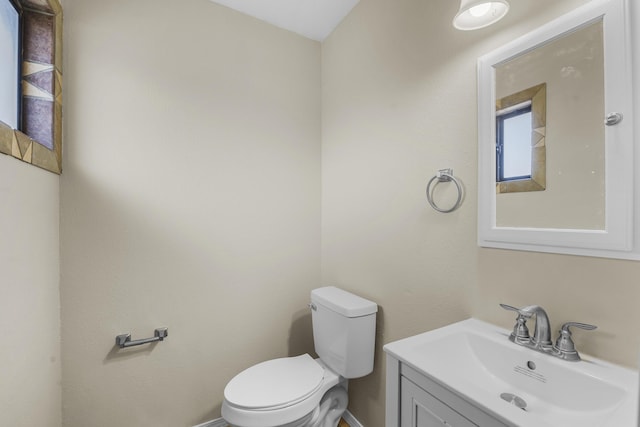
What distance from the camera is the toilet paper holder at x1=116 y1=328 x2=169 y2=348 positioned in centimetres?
136

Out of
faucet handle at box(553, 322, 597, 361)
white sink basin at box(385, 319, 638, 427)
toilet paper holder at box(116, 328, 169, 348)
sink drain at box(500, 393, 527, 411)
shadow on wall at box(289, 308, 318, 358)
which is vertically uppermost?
faucet handle at box(553, 322, 597, 361)

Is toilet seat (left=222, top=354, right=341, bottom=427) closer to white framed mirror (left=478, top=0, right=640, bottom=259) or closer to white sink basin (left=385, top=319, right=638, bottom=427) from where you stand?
white sink basin (left=385, top=319, right=638, bottom=427)

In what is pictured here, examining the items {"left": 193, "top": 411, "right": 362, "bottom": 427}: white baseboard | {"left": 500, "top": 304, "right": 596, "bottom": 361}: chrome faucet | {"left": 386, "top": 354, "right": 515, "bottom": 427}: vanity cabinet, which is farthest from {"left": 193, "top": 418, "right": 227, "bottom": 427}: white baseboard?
{"left": 500, "top": 304, "right": 596, "bottom": 361}: chrome faucet

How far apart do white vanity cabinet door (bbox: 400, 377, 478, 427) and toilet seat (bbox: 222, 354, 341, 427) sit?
58cm

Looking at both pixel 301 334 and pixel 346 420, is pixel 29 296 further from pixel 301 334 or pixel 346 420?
pixel 346 420

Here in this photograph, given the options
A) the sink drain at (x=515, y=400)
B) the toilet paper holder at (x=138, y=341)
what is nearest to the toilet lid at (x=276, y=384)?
the toilet paper holder at (x=138, y=341)

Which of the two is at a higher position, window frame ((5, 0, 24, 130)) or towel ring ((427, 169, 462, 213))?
window frame ((5, 0, 24, 130))

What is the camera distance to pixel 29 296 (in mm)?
1006

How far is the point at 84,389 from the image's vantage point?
1.31 meters

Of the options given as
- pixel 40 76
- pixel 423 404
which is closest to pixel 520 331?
pixel 423 404

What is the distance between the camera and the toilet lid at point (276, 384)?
119cm

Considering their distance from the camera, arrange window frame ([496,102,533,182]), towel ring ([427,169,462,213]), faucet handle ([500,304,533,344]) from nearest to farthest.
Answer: faucet handle ([500,304,533,344]) < window frame ([496,102,533,182]) < towel ring ([427,169,462,213])

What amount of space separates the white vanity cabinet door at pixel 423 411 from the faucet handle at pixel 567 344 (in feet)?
1.09

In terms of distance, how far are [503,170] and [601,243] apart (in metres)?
0.33
